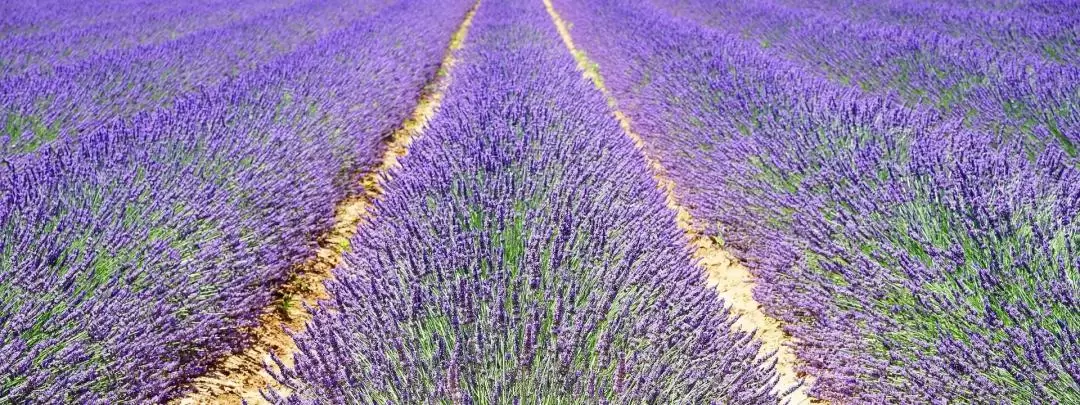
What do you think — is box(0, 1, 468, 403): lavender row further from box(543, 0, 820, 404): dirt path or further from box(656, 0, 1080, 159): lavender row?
box(656, 0, 1080, 159): lavender row

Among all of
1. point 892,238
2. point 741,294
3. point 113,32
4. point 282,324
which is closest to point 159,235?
point 282,324

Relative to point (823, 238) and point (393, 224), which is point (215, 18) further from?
point (823, 238)

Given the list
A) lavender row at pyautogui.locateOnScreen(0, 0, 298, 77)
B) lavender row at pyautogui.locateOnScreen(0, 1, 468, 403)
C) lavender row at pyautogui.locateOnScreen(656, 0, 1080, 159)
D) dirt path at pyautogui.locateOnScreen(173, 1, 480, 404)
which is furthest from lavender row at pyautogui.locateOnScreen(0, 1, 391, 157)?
lavender row at pyautogui.locateOnScreen(656, 0, 1080, 159)

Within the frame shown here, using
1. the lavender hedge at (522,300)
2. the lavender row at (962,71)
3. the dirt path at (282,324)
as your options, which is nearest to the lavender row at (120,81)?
the dirt path at (282,324)

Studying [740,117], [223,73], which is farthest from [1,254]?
[223,73]

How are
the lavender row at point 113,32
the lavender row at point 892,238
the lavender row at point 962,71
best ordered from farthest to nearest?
the lavender row at point 113,32, the lavender row at point 962,71, the lavender row at point 892,238

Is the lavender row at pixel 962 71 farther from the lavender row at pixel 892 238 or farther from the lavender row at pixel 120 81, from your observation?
the lavender row at pixel 120 81
